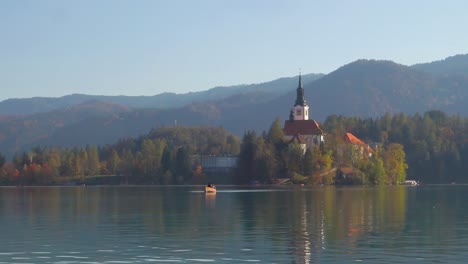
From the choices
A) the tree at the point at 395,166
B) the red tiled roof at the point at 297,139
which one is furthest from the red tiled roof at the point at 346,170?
the red tiled roof at the point at 297,139

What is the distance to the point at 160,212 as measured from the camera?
238 ft

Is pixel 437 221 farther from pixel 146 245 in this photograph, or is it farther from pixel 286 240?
pixel 146 245

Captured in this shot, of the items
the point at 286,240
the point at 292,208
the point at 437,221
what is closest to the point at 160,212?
the point at 292,208

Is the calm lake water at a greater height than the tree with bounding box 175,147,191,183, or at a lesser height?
lesser

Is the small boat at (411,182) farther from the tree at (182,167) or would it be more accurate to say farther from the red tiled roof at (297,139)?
the tree at (182,167)

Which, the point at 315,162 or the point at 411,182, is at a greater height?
the point at 315,162

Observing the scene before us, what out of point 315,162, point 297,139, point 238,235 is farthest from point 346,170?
point 238,235

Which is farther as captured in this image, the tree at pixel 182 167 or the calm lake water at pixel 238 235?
the tree at pixel 182 167

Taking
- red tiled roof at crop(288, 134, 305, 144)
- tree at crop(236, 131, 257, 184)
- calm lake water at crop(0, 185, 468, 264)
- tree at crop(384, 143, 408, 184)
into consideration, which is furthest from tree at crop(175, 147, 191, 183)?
calm lake water at crop(0, 185, 468, 264)

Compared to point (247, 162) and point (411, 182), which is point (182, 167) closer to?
point (247, 162)

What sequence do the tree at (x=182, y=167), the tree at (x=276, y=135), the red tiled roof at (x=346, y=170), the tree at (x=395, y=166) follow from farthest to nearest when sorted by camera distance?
the tree at (x=182, y=167) → the tree at (x=276, y=135) → the tree at (x=395, y=166) → the red tiled roof at (x=346, y=170)

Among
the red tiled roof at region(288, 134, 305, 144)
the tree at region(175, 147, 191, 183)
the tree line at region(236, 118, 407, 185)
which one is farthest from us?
the tree at region(175, 147, 191, 183)

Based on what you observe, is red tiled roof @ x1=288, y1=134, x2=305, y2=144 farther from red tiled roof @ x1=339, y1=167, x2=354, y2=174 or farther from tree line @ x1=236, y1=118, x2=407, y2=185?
red tiled roof @ x1=339, y1=167, x2=354, y2=174

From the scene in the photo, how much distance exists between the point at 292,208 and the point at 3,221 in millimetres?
25006
